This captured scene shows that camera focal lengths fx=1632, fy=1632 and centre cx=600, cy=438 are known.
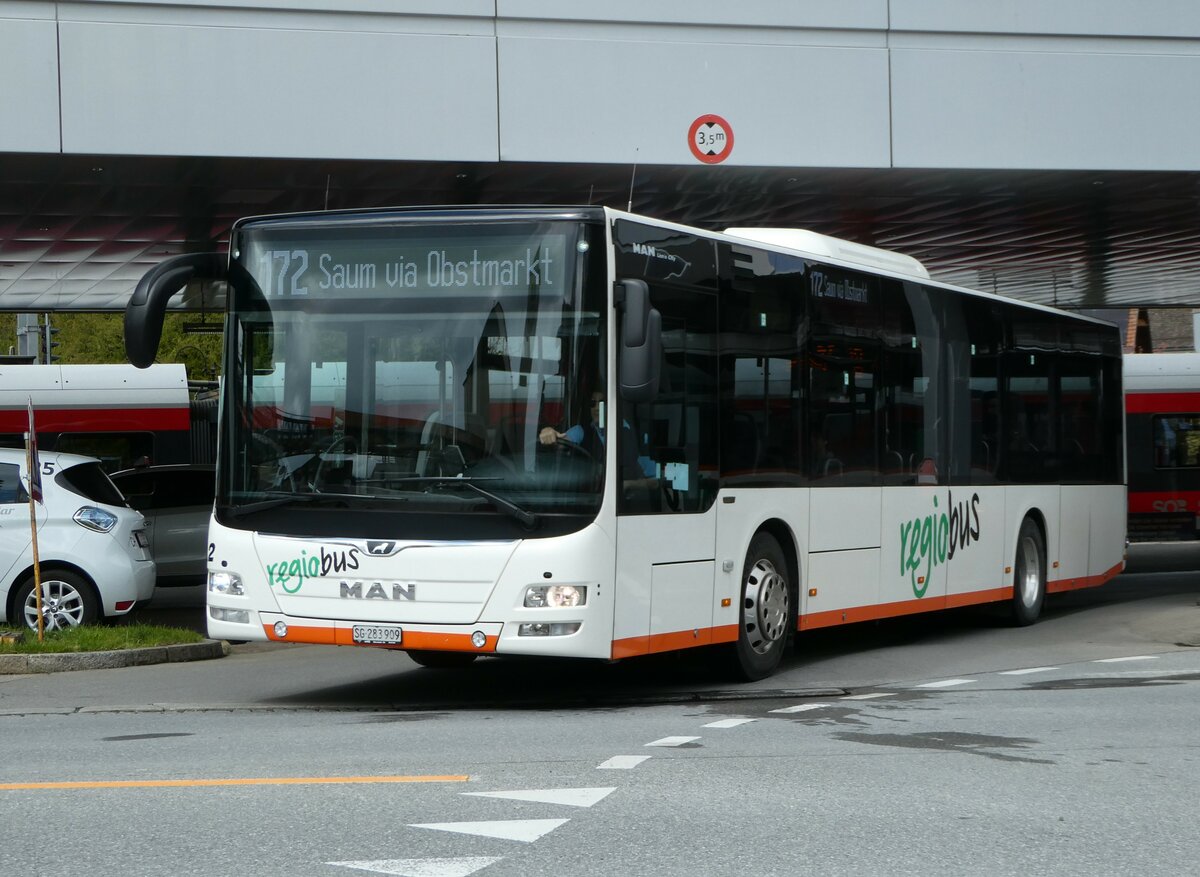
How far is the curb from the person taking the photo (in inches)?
502

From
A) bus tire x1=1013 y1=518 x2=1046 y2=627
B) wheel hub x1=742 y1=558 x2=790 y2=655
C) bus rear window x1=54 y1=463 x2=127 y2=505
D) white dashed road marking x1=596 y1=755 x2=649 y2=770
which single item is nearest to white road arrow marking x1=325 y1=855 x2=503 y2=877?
white dashed road marking x1=596 y1=755 x2=649 y2=770

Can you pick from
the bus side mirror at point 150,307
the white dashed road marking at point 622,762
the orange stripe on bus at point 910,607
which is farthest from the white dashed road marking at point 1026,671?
the bus side mirror at point 150,307

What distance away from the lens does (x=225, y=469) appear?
10180 millimetres

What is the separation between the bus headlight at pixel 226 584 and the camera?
1020 centimetres

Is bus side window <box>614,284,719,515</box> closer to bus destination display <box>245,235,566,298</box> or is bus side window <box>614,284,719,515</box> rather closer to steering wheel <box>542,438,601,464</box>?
steering wheel <box>542,438,601,464</box>

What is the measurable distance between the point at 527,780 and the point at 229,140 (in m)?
9.51

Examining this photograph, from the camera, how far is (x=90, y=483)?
14.9 m

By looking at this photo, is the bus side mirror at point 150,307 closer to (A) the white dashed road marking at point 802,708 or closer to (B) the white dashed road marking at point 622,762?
(B) the white dashed road marking at point 622,762

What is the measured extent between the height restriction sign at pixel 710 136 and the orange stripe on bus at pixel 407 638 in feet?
26.1

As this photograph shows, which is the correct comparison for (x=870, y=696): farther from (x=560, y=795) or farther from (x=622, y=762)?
(x=560, y=795)

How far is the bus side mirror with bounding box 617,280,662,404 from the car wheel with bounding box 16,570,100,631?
7.08 metres

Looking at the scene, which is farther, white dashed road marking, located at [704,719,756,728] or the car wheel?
the car wheel

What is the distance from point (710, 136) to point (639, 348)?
7.32 meters

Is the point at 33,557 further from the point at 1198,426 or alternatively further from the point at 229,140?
the point at 1198,426
